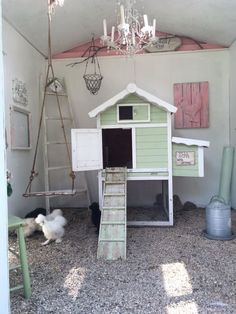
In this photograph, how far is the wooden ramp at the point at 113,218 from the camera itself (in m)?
3.05

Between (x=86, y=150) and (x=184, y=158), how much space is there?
1.22 meters

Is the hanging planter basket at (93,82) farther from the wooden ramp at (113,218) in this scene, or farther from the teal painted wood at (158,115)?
the wooden ramp at (113,218)

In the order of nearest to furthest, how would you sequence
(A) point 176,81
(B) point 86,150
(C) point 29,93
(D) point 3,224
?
(D) point 3,224, (B) point 86,150, (C) point 29,93, (A) point 176,81

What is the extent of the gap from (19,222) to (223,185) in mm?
2760

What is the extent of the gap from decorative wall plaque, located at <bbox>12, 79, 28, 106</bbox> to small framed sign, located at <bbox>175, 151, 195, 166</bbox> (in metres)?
2.18

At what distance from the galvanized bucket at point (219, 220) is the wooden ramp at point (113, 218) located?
101 cm

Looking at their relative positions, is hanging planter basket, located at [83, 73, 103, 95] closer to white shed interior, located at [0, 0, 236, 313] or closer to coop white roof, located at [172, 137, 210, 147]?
white shed interior, located at [0, 0, 236, 313]

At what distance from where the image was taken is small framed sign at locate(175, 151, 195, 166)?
3956 millimetres

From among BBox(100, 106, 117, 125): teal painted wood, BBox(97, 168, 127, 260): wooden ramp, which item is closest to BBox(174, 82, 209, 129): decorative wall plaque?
BBox(100, 106, 117, 125): teal painted wood

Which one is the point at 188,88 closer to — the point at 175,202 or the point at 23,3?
the point at 175,202

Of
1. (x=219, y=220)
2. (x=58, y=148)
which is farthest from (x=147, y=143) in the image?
(x=58, y=148)

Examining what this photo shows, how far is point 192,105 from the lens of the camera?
511 centimetres

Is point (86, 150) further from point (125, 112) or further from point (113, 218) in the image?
point (113, 218)

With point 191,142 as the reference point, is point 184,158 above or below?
below
